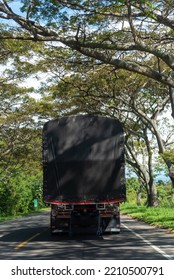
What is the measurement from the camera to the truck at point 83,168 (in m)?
15.8

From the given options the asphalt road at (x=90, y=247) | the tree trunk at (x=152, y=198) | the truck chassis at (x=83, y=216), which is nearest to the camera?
the asphalt road at (x=90, y=247)

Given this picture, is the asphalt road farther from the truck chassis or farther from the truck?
the truck

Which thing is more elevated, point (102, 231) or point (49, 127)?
point (49, 127)

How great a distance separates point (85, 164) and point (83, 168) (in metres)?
0.16

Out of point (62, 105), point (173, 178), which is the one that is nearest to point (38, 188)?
point (62, 105)

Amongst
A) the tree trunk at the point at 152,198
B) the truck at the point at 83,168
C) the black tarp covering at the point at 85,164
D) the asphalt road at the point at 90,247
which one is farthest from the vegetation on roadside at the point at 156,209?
the black tarp covering at the point at 85,164

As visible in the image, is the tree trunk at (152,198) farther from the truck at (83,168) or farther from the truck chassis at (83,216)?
the truck at (83,168)

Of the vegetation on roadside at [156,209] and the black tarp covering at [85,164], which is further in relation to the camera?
the vegetation on roadside at [156,209]

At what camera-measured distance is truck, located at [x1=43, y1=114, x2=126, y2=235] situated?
51.7 ft

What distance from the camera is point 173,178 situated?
2416 centimetres

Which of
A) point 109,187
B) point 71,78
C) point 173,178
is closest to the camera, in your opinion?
point 109,187

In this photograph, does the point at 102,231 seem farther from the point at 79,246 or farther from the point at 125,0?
the point at 125,0

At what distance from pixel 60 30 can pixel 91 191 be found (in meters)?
5.87

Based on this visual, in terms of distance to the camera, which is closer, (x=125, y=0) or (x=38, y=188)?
(x=125, y=0)
